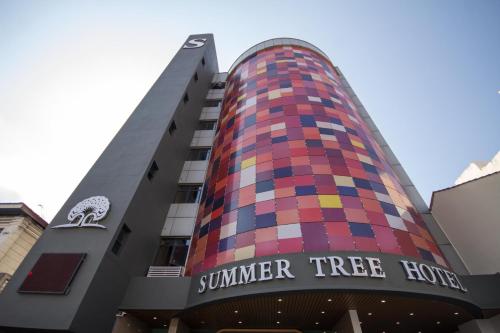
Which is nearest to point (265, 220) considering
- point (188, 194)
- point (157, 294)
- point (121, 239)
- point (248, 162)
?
point (248, 162)

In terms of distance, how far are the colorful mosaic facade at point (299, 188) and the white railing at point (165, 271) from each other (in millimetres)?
1353

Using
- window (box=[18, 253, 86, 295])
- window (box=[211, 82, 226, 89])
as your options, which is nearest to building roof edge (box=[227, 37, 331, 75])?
window (box=[211, 82, 226, 89])

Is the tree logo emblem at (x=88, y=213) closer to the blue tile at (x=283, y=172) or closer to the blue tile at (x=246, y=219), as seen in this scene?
the blue tile at (x=246, y=219)

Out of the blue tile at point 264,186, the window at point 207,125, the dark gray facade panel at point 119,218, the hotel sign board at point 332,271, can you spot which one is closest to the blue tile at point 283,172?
the blue tile at point 264,186

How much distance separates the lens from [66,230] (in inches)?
807

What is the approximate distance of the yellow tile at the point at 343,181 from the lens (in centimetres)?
2202

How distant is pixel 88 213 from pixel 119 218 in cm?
265

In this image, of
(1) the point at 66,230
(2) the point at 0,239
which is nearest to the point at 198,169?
(1) the point at 66,230

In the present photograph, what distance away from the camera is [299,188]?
21.8 meters

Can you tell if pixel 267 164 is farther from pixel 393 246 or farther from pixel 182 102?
pixel 182 102

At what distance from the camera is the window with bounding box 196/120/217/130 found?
39794 mm

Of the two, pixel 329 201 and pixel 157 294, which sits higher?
pixel 329 201

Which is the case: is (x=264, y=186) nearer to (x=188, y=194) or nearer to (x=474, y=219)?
(x=188, y=194)

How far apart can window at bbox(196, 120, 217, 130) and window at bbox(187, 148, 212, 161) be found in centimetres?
456
